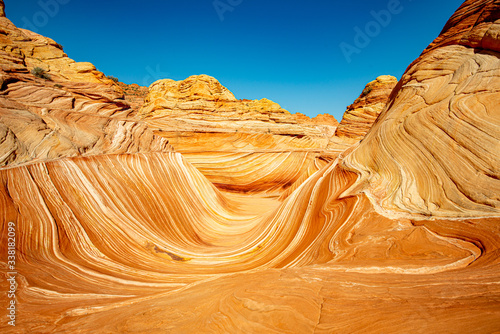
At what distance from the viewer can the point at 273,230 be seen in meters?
5.93

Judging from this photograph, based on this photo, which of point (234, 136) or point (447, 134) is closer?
point (447, 134)

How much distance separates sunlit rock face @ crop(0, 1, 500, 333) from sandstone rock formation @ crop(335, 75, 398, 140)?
765cm

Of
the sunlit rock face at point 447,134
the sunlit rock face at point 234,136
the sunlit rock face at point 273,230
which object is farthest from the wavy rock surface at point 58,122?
the sunlit rock face at point 447,134

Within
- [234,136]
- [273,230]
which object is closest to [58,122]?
[273,230]

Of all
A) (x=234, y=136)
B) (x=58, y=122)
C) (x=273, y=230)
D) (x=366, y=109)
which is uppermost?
(x=366, y=109)

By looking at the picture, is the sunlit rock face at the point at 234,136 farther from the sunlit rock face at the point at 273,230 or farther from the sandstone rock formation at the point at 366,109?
the sunlit rock face at the point at 273,230

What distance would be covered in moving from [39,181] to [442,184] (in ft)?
22.3

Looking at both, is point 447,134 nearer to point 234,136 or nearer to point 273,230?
point 273,230

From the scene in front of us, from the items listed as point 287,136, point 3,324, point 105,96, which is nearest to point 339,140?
point 287,136

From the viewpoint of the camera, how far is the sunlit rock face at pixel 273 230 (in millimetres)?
1823

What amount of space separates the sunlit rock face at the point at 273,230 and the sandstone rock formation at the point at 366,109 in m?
7.65

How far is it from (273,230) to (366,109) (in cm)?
1199

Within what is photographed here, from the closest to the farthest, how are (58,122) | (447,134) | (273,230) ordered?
(447,134)
(273,230)
(58,122)

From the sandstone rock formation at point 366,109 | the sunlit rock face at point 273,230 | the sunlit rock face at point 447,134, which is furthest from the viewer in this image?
the sandstone rock formation at point 366,109
